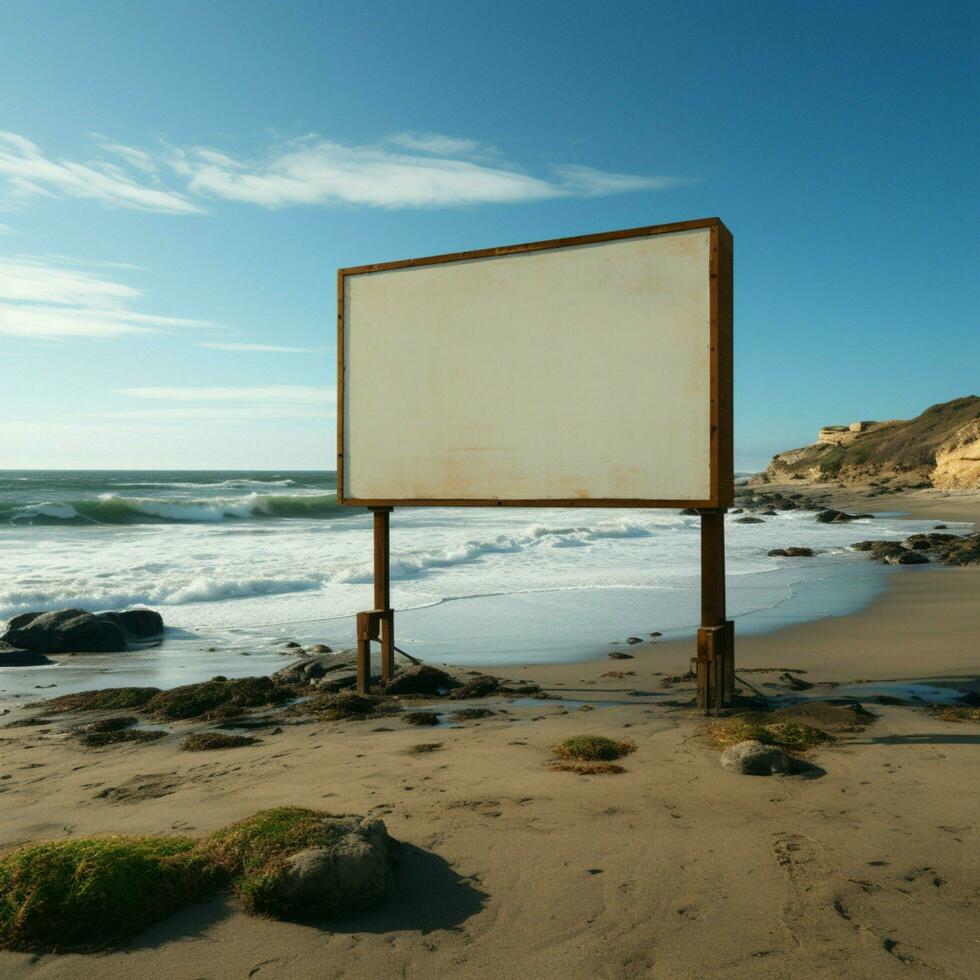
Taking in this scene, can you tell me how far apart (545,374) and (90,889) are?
237 inches

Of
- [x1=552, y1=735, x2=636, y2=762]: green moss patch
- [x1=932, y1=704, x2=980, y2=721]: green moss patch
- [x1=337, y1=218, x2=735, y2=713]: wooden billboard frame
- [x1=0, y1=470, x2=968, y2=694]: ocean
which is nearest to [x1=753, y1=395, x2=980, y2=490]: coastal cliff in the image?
[x1=0, y1=470, x2=968, y2=694]: ocean

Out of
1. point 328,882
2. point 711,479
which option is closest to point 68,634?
point 711,479

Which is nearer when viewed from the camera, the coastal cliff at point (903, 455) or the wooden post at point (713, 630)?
the wooden post at point (713, 630)

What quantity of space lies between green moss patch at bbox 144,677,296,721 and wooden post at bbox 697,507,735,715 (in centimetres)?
454

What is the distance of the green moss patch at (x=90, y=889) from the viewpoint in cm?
386

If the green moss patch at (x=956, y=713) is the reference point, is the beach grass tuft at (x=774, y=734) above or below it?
above

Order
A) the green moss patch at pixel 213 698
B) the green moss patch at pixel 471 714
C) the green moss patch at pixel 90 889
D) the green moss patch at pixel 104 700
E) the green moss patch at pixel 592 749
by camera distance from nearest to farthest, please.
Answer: the green moss patch at pixel 90 889 → the green moss patch at pixel 592 749 → the green moss patch at pixel 471 714 → the green moss patch at pixel 213 698 → the green moss patch at pixel 104 700

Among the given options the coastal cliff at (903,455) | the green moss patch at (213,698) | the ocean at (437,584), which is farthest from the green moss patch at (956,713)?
the coastal cliff at (903,455)

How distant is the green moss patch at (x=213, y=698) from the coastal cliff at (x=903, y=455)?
54.4m

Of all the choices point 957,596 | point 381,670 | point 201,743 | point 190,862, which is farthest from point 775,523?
point 190,862

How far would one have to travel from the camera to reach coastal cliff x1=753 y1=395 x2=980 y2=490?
56312 mm

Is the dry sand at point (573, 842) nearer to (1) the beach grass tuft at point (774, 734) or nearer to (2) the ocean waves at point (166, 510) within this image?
(1) the beach grass tuft at point (774, 734)

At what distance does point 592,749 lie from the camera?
6609 mm

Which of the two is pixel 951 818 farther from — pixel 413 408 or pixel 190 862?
pixel 413 408
